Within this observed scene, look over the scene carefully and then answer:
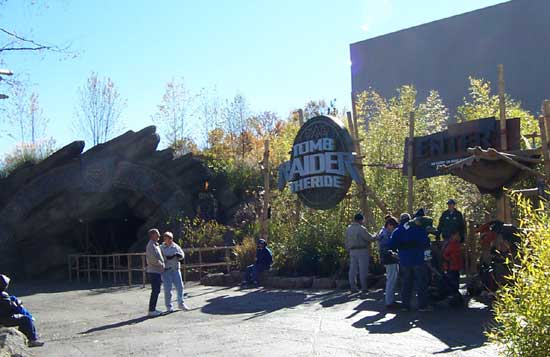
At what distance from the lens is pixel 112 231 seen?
96.4ft

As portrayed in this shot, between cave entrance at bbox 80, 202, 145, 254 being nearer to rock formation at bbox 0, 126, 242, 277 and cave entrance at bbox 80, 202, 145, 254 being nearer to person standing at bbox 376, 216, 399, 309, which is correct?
rock formation at bbox 0, 126, 242, 277

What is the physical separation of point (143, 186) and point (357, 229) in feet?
40.5

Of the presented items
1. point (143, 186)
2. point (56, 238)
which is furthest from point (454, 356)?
point (56, 238)

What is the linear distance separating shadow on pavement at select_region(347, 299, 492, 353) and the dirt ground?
0.5 inches

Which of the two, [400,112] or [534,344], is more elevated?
[400,112]

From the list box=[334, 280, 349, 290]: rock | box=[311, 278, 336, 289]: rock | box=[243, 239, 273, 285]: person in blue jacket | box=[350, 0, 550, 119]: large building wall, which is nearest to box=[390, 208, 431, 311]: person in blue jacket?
box=[334, 280, 349, 290]: rock

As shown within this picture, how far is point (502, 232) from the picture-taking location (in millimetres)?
10352

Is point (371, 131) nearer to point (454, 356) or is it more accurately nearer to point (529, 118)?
point (529, 118)

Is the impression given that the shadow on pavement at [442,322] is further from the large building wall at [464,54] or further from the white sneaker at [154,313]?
the large building wall at [464,54]

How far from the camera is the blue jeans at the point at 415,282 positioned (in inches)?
448

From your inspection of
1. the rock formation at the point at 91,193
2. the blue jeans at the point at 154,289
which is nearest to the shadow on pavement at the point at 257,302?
the blue jeans at the point at 154,289

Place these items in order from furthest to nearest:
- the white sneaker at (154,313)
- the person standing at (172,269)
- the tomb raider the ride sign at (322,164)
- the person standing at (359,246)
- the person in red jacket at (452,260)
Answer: the tomb raider the ride sign at (322,164) → the person standing at (359,246) → the person standing at (172,269) → the white sneaker at (154,313) → the person in red jacket at (452,260)

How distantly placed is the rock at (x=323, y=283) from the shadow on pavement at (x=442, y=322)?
3277 mm

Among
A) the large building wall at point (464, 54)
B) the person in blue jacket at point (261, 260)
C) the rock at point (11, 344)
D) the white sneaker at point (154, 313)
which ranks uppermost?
the large building wall at point (464, 54)
